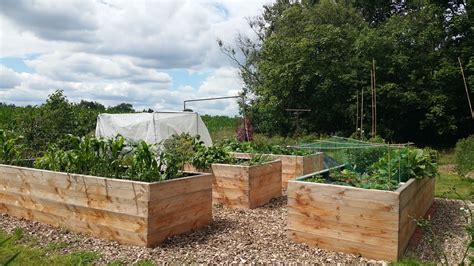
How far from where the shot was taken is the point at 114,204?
434cm

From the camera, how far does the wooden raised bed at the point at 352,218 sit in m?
3.90

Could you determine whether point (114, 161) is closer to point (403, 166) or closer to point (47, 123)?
point (403, 166)

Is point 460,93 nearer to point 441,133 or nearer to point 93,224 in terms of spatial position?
point 441,133

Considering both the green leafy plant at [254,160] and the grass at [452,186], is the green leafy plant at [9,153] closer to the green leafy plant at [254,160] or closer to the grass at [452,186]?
the green leafy plant at [254,160]

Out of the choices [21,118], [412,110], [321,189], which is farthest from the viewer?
[412,110]

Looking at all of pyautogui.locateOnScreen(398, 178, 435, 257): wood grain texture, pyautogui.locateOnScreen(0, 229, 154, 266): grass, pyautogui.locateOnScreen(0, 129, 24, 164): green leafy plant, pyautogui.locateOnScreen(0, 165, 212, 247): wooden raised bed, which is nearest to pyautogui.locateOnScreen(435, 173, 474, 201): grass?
pyautogui.locateOnScreen(398, 178, 435, 257): wood grain texture

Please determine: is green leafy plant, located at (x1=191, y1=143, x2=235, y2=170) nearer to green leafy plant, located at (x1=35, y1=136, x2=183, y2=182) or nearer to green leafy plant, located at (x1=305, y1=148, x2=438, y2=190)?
green leafy plant, located at (x1=35, y1=136, x2=183, y2=182)

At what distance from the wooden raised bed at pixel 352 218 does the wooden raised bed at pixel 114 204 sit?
1165 millimetres

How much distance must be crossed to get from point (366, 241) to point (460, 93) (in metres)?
14.7

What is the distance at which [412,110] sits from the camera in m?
17.0

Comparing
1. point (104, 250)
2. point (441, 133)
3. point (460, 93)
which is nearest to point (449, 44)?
point (460, 93)

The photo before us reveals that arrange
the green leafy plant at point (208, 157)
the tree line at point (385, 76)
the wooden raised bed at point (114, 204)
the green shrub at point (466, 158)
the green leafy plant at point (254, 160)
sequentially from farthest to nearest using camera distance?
the tree line at point (385, 76) → the green shrub at point (466, 158) → the green leafy plant at point (254, 160) → the green leafy plant at point (208, 157) → the wooden raised bed at point (114, 204)

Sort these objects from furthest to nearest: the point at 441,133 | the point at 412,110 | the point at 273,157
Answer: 1. the point at 412,110
2. the point at 441,133
3. the point at 273,157

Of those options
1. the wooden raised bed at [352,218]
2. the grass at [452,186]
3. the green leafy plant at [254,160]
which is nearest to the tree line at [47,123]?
the green leafy plant at [254,160]
